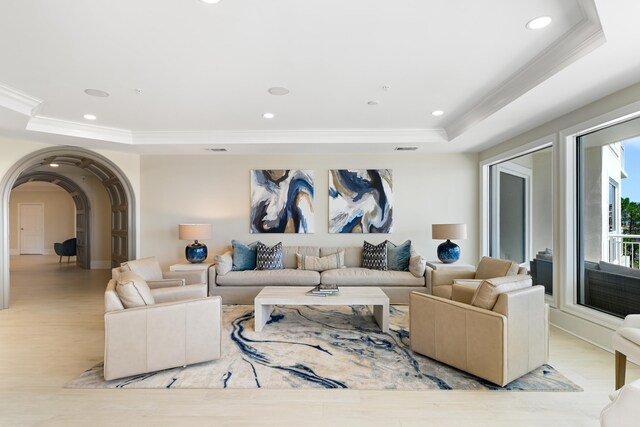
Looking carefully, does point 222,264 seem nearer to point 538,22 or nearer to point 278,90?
point 278,90

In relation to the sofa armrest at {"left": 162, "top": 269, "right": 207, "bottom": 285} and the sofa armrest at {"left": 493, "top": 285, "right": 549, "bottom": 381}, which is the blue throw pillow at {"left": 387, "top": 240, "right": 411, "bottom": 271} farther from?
the sofa armrest at {"left": 162, "top": 269, "right": 207, "bottom": 285}

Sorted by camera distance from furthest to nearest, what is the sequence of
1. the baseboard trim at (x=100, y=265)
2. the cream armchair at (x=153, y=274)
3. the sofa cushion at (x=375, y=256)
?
1. the baseboard trim at (x=100, y=265)
2. the sofa cushion at (x=375, y=256)
3. the cream armchair at (x=153, y=274)

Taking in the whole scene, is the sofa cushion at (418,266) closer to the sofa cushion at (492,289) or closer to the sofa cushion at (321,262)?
the sofa cushion at (321,262)

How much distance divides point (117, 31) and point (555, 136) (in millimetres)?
4523

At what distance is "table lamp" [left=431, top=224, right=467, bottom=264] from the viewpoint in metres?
5.20

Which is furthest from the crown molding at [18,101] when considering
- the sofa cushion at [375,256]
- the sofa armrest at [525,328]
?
the sofa armrest at [525,328]

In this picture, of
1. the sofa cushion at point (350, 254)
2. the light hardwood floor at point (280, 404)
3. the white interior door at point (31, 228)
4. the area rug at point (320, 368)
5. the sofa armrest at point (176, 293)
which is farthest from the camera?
the white interior door at point (31, 228)

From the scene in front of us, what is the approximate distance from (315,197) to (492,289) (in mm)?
3766

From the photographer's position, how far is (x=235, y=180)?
19.9 ft

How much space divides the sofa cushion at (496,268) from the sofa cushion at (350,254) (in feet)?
6.36

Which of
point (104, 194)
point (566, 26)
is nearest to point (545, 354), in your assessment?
point (566, 26)

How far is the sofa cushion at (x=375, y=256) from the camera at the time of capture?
5348 millimetres

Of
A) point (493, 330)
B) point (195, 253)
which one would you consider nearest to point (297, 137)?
point (195, 253)

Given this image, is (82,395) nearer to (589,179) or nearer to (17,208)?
(589,179)
